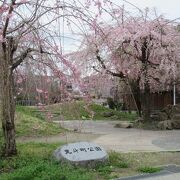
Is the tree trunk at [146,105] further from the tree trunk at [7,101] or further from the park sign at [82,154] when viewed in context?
the tree trunk at [7,101]

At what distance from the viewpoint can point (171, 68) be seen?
19109 mm

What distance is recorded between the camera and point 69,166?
8.24 metres

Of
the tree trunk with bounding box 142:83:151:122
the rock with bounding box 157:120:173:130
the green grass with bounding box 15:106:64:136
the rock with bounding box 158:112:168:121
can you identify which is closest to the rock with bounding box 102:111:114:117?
→ the rock with bounding box 158:112:168:121

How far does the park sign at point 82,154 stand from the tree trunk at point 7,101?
1.05 meters

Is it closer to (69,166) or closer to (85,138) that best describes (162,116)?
(85,138)

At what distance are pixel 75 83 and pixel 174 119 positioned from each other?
37.9 feet

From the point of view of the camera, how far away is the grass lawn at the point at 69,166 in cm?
736

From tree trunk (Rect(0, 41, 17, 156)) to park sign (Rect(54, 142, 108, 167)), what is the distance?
1.05 metres

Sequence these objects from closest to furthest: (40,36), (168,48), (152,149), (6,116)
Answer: (40,36), (6,116), (152,149), (168,48)

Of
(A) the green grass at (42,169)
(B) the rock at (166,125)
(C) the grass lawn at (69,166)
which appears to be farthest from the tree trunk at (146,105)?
(A) the green grass at (42,169)

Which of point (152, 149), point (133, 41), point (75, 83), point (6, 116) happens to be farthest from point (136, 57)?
point (75, 83)

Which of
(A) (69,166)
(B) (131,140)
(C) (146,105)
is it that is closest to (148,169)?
(A) (69,166)

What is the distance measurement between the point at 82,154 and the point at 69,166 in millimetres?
633

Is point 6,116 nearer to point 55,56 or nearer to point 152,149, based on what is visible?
point 55,56
